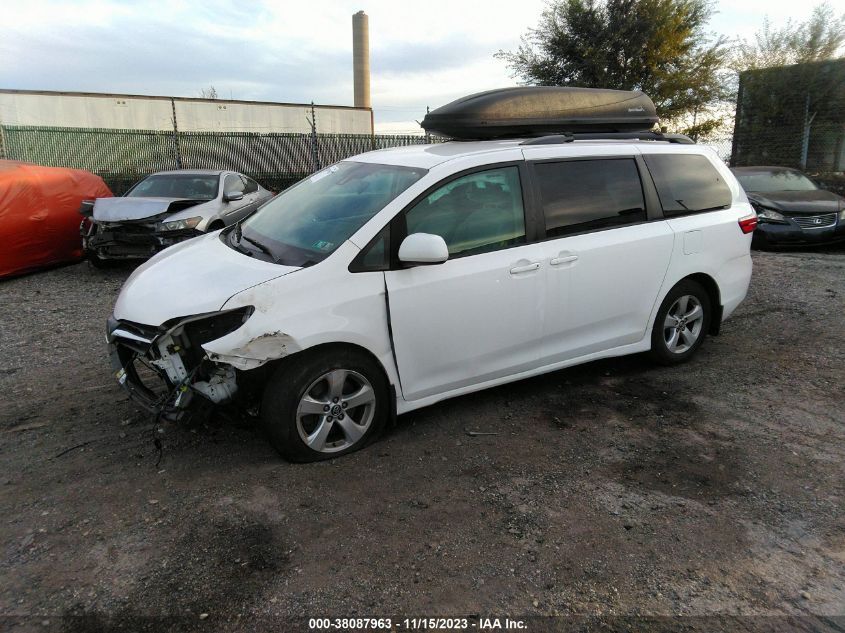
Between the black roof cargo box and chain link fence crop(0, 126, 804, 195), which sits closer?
the black roof cargo box

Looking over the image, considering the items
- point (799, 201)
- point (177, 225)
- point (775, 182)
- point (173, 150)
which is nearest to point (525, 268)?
point (177, 225)

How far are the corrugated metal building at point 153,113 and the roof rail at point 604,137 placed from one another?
890 inches

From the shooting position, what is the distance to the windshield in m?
11.0

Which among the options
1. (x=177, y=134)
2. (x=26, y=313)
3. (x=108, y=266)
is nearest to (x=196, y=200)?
(x=108, y=266)

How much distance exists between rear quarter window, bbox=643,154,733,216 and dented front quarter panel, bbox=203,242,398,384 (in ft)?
8.14

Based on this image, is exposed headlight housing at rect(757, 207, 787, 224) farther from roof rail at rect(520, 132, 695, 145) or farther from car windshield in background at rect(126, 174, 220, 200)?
car windshield in background at rect(126, 174, 220, 200)

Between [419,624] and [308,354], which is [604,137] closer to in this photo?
[308,354]

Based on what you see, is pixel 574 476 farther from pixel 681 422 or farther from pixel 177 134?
pixel 177 134

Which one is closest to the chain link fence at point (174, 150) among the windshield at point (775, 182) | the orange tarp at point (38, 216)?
the windshield at point (775, 182)

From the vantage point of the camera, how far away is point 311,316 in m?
3.34

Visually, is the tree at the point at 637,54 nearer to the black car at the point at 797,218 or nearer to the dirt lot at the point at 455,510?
the black car at the point at 797,218

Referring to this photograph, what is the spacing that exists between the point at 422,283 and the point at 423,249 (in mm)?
247

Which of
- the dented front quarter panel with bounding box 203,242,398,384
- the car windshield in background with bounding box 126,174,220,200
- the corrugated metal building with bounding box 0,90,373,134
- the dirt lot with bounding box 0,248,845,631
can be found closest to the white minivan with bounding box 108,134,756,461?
the dented front quarter panel with bounding box 203,242,398,384

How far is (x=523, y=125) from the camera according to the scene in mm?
4641
